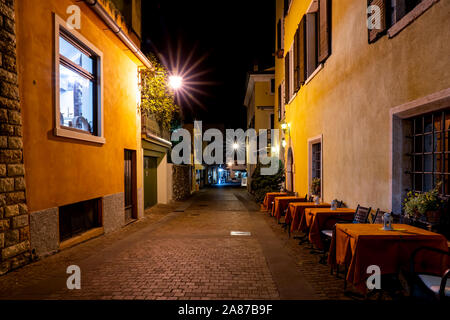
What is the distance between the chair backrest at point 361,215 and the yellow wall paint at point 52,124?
20.9 ft

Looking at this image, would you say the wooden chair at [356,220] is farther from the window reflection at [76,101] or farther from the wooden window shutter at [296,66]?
the wooden window shutter at [296,66]

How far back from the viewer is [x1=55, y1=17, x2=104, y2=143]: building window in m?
6.52

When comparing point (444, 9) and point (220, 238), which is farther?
point (220, 238)

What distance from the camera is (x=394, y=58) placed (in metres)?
5.00

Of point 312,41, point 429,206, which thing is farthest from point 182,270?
point 312,41

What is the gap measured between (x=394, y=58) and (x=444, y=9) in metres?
1.22

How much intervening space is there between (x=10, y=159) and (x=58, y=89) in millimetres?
1978

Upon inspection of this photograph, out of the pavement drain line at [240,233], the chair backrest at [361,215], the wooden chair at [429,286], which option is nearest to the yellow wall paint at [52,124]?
the pavement drain line at [240,233]

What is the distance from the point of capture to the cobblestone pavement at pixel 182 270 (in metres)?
4.24

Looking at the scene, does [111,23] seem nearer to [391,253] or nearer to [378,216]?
[378,216]

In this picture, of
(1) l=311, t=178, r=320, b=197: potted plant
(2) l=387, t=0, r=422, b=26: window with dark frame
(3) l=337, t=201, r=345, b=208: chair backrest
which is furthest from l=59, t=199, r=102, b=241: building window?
(2) l=387, t=0, r=422, b=26: window with dark frame

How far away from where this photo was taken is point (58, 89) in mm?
6297

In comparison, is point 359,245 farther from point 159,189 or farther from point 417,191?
point 159,189
